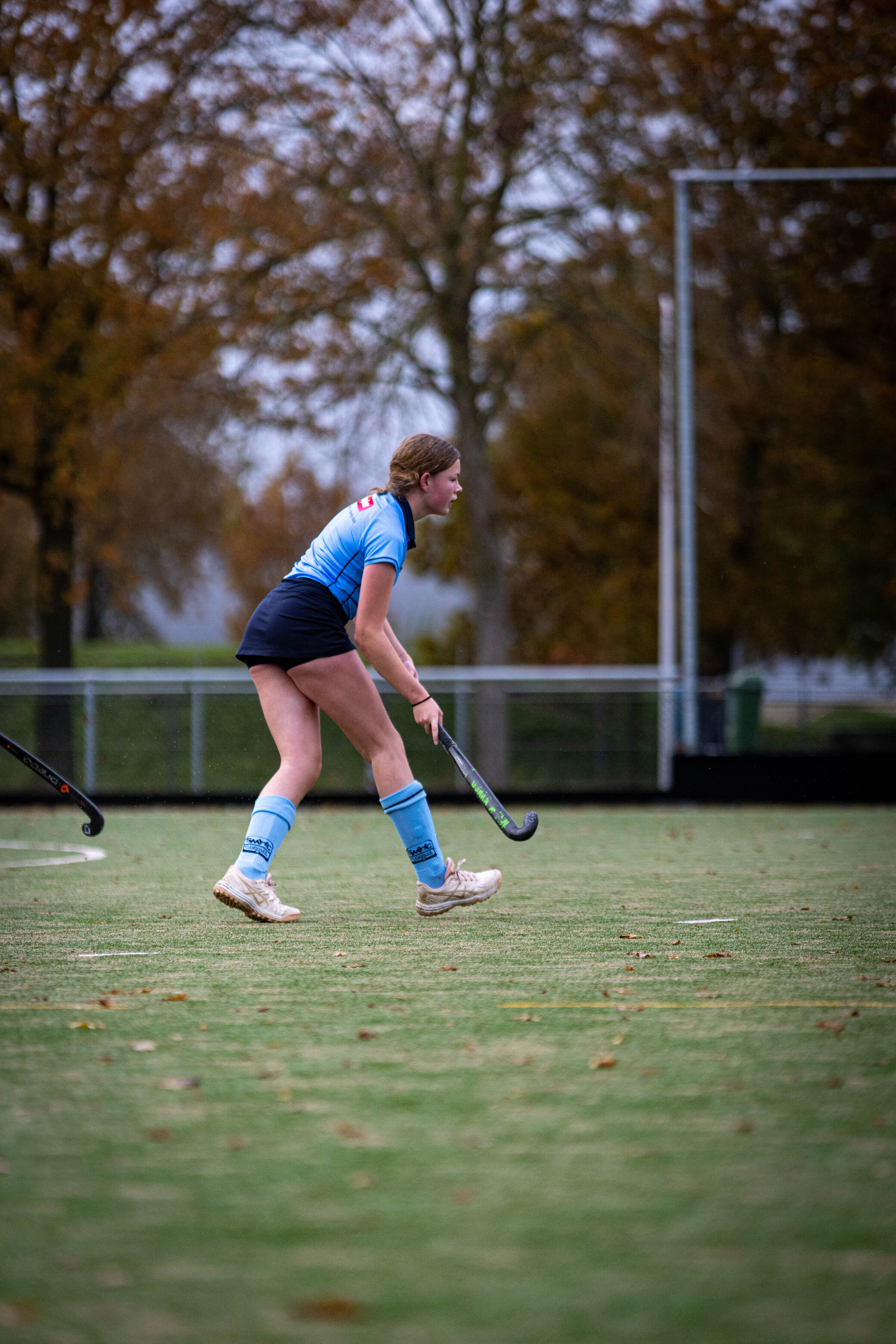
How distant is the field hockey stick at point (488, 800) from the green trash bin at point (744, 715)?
10.8 meters

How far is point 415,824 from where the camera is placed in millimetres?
6152

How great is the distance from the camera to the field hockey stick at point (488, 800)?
631cm

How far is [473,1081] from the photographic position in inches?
136

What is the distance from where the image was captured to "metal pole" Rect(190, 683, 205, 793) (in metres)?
17.8

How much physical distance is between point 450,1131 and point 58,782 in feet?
14.8

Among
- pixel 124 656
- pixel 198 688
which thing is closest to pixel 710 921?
pixel 198 688

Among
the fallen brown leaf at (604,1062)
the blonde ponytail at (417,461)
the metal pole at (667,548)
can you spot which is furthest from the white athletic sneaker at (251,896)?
the metal pole at (667,548)

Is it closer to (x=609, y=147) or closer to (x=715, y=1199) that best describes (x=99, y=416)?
(x=609, y=147)

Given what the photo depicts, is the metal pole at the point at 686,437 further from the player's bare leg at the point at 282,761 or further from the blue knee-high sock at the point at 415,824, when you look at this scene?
the player's bare leg at the point at 282,761

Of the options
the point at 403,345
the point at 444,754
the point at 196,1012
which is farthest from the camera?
the point at 403,345

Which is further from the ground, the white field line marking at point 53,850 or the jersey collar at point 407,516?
the jersey collar at point 407,516

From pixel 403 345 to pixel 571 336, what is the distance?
2712mm

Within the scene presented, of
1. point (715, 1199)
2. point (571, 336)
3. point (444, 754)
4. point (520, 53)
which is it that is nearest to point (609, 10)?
point (520, 53)

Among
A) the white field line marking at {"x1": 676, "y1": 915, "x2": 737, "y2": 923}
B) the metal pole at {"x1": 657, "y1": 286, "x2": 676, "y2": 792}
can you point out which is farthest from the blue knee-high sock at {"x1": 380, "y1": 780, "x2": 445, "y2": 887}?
the metal pole at {"x1": 657, "y1": 286, "x2": 676, "y2": 792}
